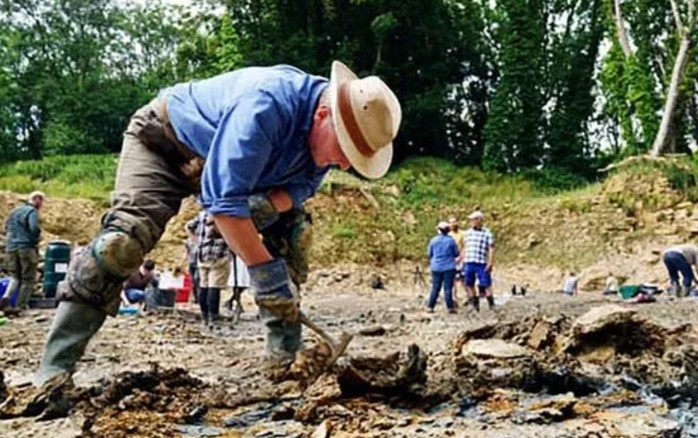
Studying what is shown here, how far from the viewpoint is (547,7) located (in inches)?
1425

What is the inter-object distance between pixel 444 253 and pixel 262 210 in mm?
8284

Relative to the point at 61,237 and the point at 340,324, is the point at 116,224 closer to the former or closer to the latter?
the point at 340,324

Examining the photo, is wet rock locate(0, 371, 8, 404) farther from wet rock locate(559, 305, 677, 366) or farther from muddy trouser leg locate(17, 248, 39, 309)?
muddy trouser leg locate(17, 248, 39, 309)

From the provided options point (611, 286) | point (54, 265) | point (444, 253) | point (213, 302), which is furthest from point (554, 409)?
point (611, 286)

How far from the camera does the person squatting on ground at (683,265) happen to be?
15.4 m

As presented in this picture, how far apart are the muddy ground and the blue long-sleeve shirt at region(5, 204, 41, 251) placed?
5.14 metres

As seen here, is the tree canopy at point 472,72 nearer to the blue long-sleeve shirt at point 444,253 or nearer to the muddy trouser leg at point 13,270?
the blue long-sleeve shirt at point 444,253

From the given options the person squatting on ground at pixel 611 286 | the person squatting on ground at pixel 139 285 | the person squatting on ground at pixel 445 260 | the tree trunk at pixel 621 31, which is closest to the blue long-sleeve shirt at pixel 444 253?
the person squatting on ground at pixel 445 260

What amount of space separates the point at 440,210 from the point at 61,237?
11717mm

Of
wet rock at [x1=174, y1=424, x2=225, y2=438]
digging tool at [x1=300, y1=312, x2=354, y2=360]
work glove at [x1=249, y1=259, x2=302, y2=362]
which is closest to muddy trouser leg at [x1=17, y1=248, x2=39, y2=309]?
digging tool at [x1=300, y1=312, x2=354, y2=360]

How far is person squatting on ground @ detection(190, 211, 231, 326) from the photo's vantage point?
940 cm

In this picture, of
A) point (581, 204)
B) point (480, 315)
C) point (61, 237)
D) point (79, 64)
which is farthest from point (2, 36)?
point (480, 315)

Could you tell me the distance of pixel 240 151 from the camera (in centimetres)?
280

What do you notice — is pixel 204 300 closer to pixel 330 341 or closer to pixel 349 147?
pixel 330 341
